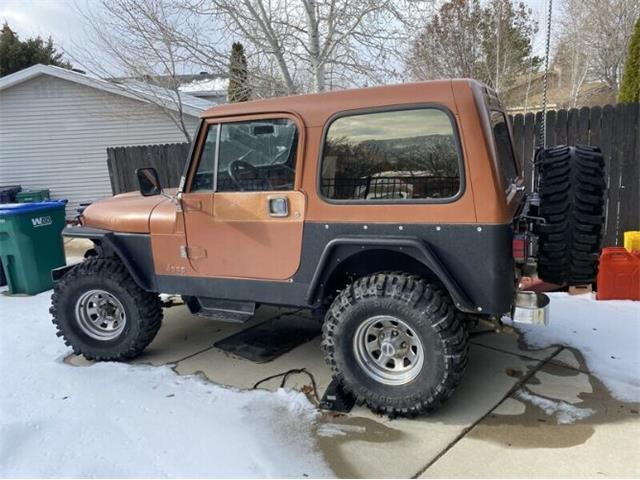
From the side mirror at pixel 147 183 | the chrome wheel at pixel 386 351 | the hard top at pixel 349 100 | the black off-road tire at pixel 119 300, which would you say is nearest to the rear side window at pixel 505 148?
the hard top at pixel 349 100

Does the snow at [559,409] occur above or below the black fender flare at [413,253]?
below

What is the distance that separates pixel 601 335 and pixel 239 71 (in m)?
7.40

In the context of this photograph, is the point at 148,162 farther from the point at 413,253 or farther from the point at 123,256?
the point at 413,253

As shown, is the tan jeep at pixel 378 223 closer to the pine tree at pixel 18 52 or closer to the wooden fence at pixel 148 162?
the wooden fence at pixel 148 162

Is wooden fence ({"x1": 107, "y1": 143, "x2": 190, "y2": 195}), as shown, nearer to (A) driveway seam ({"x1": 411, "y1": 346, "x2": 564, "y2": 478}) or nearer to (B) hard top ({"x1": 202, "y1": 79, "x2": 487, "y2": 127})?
(B) hard top ({"x1": 202, "y1": 79, "x2": 487, "y2": 127})

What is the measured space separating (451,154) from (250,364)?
90.2 inches

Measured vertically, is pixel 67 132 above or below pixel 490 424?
above

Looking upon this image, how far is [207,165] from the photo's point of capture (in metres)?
3.64

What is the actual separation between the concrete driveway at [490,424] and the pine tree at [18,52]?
73.8 ft

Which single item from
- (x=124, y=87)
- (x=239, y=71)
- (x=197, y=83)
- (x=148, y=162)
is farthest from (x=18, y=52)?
(x=239, y=71)

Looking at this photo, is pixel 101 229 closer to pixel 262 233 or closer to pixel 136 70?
pixel 262 233

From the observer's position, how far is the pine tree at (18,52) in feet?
69.7

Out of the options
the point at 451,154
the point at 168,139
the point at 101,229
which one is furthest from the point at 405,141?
the point at 168,139

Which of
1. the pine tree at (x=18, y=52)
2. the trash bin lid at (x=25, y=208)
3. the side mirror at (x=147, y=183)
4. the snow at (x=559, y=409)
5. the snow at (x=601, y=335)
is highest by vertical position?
the pine tree at (x=18, y=52)
